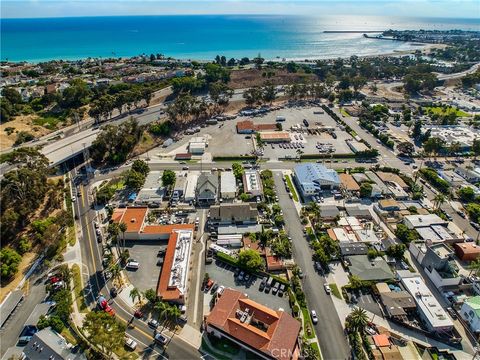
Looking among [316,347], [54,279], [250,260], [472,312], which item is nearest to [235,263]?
[250,260]

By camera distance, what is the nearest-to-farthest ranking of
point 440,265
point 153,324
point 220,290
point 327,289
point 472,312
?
point 153,324 < point 472,312 < point 220,290 < point 327,289 < point 440,265

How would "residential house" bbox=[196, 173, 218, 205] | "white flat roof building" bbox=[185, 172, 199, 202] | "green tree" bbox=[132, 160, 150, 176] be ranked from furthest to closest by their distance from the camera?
1. "green tree" bbox=[132, 160, 150, 176]
2. "white flat roof building" bbox=[185, 172, 199, 202]
3. "residential house" bbox=[196, 173, 218, 205]

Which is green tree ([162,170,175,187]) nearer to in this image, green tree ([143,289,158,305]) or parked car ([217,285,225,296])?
green tree ([143,289,158,305])

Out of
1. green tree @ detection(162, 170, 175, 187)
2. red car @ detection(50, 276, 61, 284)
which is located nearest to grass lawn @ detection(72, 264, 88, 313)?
red car @ detection(50, 276, 61, 284)

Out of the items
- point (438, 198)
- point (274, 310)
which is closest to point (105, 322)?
point (274, 310)

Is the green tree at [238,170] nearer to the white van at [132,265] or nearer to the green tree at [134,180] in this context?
the green tree at [134,180]

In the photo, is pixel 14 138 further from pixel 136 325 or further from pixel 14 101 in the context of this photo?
pixel 136 325

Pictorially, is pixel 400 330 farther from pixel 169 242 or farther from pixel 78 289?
pixel 78 289
